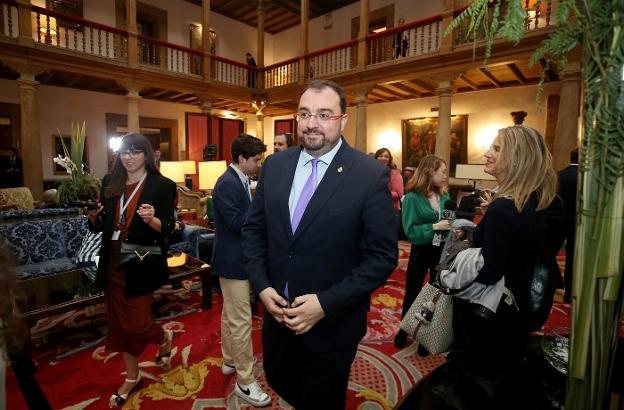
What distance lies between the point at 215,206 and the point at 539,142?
1.73 m

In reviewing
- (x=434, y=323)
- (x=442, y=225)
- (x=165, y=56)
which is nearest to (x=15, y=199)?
(x=165, y=56)

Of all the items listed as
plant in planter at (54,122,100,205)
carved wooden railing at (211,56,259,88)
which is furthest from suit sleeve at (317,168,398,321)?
carved wooden railing at (211,56,259,88)

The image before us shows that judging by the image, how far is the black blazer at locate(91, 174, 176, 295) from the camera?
2.02 m

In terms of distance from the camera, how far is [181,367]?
2.53 meters

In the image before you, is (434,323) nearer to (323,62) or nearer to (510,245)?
(510,245)

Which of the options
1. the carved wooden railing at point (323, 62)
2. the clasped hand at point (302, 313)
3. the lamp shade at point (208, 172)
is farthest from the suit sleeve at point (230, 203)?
the carved wooden railing at point (323, 62)

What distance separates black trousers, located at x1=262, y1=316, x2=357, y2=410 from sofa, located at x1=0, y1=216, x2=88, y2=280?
3.36 m

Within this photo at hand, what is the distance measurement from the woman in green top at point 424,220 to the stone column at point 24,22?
9208 millimetres

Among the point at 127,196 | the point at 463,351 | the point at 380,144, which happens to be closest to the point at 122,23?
the point at 380,144

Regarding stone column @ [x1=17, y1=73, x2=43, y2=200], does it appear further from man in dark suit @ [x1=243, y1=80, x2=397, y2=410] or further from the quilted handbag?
the quilted handbag

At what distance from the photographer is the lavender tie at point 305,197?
136 centimetres

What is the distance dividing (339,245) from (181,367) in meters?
1.92

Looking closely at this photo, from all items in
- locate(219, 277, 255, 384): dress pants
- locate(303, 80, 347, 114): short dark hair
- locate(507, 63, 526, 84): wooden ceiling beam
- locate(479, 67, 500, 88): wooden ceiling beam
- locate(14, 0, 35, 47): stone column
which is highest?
locate(14, 0, 35, 47): stone column

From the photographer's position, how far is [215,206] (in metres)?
2.15
